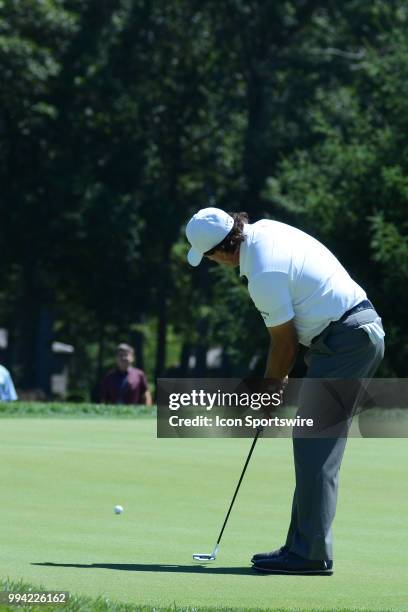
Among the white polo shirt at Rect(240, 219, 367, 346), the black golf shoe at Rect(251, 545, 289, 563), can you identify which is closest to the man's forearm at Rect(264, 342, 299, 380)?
the white polo shirt at Rect(240, 219, 367, 346)

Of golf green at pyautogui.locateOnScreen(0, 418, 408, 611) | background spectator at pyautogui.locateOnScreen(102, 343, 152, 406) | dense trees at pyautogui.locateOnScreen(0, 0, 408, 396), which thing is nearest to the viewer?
golf green at pyautogui.locateOnScreen(0, 418, 408, 611)

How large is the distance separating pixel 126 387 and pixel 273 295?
481 inches

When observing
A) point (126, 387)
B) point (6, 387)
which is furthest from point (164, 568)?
point (126, 387)

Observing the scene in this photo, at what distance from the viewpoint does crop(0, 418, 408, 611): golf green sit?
5.15 metres

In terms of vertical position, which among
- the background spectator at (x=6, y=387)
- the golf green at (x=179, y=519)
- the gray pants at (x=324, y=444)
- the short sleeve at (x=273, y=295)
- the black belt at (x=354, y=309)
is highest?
the short sleeve at (x=273, y=295)

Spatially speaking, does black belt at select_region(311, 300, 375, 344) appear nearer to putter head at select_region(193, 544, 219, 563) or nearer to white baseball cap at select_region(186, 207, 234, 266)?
white baseball cap at select_region(186, 207, 234, 266)

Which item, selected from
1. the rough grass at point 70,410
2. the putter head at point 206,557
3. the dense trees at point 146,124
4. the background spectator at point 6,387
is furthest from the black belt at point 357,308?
the dense trees at point 146,124

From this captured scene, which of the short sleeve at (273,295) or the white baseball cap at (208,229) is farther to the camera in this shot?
the white baseball cap at (208,229)

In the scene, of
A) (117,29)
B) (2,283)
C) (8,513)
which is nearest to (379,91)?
(117,29)

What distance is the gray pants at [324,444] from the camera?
229 inches

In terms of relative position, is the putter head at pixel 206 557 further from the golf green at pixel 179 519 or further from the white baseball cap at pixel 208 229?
the white baseball cap at pixel 208 229

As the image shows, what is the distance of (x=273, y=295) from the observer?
18.9 feet

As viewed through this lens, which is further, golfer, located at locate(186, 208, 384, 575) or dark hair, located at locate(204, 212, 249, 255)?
dark hair, located at locate(204, 212, 249, 255)

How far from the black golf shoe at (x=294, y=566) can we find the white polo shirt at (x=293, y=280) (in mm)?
1016
